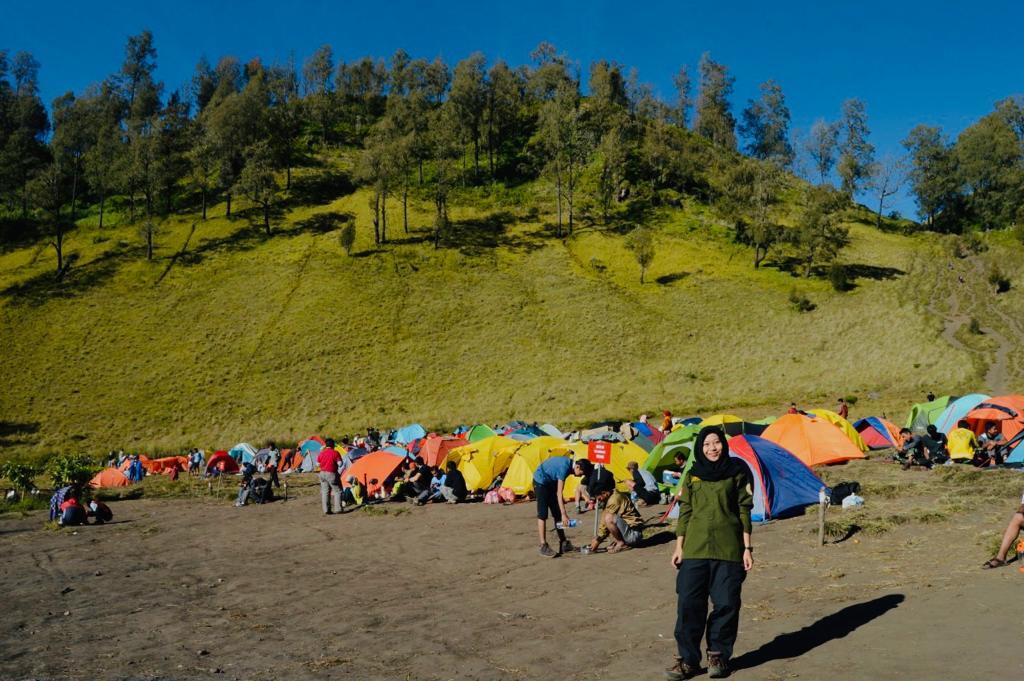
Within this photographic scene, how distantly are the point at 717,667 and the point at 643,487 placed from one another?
10505mm

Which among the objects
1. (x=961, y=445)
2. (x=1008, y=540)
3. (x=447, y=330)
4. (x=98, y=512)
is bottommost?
(x=98, y=512)

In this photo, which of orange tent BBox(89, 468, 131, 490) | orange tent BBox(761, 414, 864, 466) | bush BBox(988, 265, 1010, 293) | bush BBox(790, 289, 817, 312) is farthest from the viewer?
bush BBox(988, 265, 1010, 293)

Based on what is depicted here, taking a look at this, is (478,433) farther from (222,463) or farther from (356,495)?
(222,463)

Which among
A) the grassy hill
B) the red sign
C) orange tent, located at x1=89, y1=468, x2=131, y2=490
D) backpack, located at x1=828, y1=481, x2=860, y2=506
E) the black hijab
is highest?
the grassy hill

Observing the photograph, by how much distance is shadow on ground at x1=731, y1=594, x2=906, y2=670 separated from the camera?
667cm

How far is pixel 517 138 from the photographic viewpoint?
318 feet

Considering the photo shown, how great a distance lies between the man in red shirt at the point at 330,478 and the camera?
60.1ft

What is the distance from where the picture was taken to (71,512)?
17.3m

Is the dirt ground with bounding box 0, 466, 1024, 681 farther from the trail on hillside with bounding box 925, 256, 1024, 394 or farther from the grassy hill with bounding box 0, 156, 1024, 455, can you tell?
the trail on hillside with bounding box 925, 256, 1024, 394

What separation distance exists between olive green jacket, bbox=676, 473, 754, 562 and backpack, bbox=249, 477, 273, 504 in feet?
60.5

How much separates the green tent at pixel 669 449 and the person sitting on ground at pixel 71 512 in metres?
14.4

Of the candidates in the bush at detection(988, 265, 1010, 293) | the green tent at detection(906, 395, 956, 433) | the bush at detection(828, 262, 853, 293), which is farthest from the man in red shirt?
the bush at detection(988, 265, 1010, 293)

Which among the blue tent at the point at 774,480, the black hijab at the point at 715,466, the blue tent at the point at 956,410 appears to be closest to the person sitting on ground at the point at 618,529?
the blue tent at the point at 774,480

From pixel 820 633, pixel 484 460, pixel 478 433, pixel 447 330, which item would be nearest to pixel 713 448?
pixel 820 633
